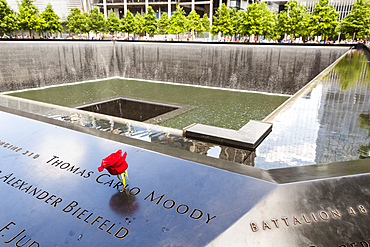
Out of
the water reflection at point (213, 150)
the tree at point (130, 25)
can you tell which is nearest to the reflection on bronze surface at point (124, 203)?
the water reflection at point (213, 150)

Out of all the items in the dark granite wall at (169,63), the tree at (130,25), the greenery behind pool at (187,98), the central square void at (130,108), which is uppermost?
the tree at (130,25)

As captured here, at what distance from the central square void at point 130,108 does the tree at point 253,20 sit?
53.7 ft

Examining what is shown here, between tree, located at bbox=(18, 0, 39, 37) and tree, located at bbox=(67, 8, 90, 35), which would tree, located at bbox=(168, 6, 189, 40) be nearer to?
tree, located at bbox=(67, 8, 90, 35)

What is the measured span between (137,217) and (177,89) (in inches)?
472

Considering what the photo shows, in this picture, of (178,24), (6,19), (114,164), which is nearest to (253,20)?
(178,24)

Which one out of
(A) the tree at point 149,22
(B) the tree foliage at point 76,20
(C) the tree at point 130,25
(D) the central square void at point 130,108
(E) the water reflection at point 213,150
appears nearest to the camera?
(E) the water reflection at point 213,150

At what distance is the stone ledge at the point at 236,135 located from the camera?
3514 millimetres

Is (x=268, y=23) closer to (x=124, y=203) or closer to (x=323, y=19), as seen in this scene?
(x=323, y=19)

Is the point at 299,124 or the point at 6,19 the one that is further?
the point at 6,19

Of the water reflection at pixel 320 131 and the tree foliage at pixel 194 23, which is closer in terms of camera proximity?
the water reflection at pixel 320 131

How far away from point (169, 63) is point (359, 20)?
18.4 metres

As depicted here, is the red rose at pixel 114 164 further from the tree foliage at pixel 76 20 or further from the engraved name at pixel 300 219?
the tree foliage at pixel 76 20

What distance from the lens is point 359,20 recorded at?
24.2 meters

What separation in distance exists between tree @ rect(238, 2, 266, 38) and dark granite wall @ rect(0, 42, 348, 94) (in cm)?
1087
